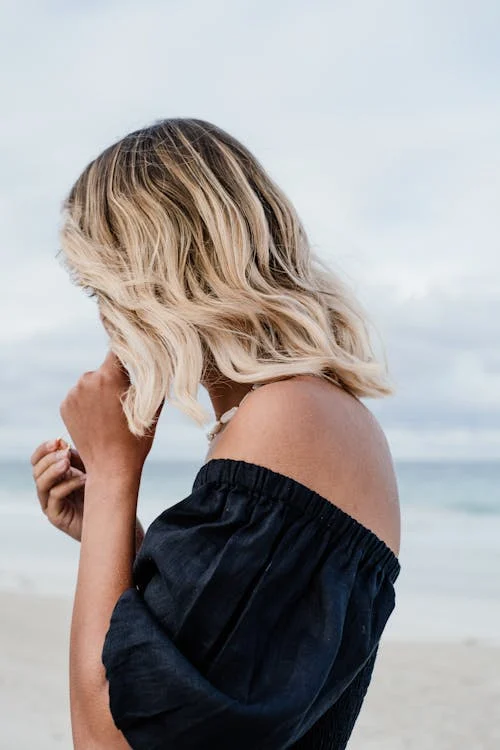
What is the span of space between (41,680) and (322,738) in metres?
5.97

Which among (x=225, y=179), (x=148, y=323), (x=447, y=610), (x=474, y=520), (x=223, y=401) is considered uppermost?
(x=225, y=179)

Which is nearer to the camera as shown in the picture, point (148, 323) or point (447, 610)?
point (148, 323)

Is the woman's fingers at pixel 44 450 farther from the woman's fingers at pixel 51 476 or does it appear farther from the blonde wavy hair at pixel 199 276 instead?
the blonde wavy hair at pixel 199 276

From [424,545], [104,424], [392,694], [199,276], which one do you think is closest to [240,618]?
[104,424]

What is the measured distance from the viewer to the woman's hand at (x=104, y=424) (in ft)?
5.85

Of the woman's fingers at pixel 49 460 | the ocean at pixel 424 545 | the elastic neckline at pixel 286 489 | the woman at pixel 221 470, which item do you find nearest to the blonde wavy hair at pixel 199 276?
the woman at pixel 221 470

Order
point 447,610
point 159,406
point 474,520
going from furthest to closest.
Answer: point 474,520
point 447,610
point 159,406

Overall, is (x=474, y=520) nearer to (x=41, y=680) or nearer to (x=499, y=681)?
(x=499, y=681)

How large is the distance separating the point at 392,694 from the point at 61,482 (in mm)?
5498

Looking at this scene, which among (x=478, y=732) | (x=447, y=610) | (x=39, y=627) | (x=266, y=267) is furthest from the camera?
(x=447, y=610)

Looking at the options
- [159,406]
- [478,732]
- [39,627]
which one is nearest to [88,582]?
[159,406]

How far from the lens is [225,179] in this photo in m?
1.94

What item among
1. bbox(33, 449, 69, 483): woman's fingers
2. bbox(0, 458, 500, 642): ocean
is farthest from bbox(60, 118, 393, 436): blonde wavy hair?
bbox(0, 458, 500, 642): ocean

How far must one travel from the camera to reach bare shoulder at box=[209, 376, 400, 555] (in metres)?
1.59
